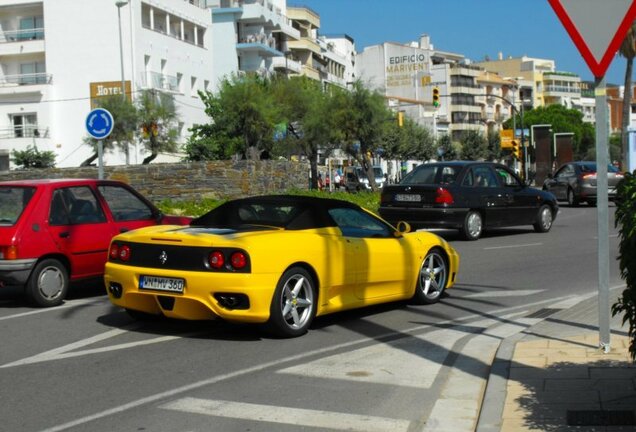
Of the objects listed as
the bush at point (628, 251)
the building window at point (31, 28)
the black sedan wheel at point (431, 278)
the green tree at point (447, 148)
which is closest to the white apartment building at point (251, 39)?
the building window at point (31, 28)

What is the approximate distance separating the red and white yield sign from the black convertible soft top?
10.7ft

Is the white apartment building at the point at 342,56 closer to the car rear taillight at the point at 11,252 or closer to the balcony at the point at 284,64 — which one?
the balcony at the point at 284,64

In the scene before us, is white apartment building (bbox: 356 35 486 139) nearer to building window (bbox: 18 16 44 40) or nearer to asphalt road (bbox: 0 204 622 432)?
building window (bbox: 18 16 44 40)

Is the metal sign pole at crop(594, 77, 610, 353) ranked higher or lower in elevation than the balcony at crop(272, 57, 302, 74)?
lower

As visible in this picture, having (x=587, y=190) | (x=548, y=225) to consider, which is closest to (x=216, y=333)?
(x=548, y=225)

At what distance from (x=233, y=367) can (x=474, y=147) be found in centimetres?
10553

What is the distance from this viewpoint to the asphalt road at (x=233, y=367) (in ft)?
18.6

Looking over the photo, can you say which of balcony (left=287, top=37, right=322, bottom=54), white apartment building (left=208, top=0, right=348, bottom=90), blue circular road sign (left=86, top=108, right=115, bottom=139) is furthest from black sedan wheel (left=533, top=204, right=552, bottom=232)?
balcony (left=287, top=37, right=322, bottom=54)

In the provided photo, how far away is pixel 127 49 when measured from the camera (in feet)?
175

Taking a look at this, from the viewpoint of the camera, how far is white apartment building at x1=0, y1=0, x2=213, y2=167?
5375cm

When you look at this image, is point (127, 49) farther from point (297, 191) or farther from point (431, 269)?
point (431, 269)

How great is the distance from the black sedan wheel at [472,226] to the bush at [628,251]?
13.7m

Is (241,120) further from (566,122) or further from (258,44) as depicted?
(566,122)

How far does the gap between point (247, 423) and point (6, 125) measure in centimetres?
5428
